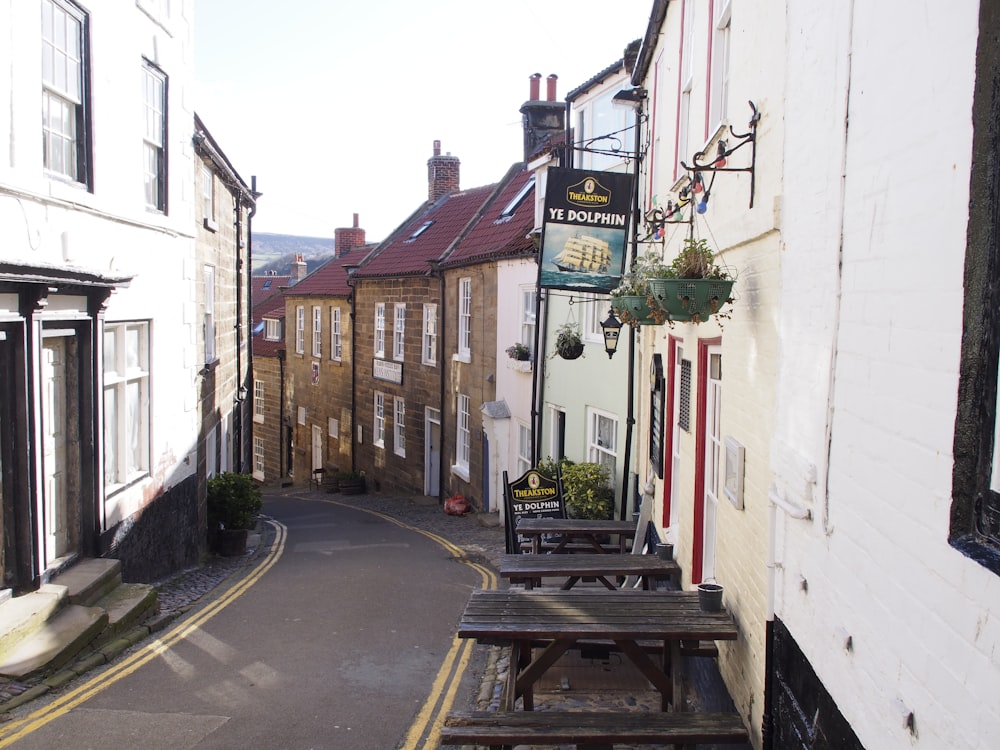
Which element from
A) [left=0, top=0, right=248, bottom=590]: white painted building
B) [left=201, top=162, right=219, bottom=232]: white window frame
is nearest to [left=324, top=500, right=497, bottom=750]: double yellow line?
[left=0, top=0, right=248, bottom=590]: white painted building

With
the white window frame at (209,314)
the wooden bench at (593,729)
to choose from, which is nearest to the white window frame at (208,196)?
the white window frame at (209,314)

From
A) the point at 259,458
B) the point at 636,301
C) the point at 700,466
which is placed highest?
the point at 636,301

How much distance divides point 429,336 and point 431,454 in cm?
336

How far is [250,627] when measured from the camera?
968 cm

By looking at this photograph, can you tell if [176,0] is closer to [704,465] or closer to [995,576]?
[704,465]

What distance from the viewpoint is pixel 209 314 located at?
56.0 ft

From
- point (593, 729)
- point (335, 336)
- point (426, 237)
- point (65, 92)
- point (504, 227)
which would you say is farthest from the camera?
point (335, 336)

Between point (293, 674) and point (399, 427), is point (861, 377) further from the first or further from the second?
point (399, 427)

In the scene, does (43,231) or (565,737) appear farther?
(43,231)

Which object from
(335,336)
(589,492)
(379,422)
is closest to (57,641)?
(589,492)

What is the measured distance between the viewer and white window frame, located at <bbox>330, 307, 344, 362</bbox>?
3080cm

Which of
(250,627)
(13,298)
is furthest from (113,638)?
(13,298)

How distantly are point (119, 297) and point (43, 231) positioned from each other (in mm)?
2212

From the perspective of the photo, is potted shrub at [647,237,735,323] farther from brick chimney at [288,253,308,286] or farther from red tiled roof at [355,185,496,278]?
brick chimney at [288,253,308,286]
